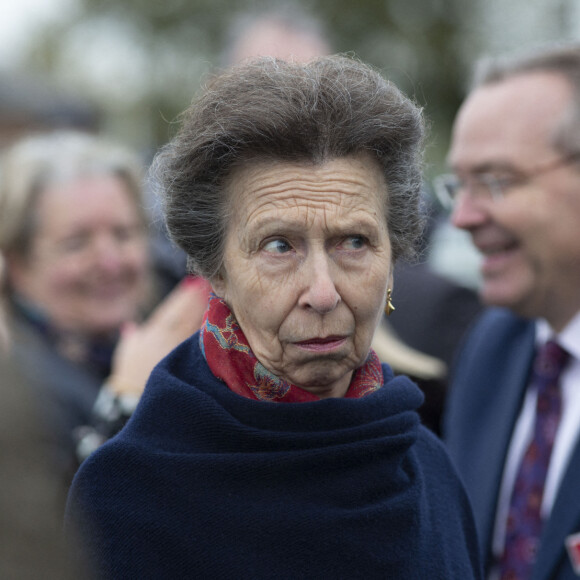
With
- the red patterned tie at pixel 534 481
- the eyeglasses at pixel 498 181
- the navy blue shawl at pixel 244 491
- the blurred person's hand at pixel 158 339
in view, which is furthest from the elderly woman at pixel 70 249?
the red patterned tie at pixel 534 481

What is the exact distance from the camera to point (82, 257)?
158 inches

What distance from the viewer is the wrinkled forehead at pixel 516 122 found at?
3402 mm

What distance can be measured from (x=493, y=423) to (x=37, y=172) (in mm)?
2506

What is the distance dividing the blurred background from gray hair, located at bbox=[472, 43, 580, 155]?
19004 mm

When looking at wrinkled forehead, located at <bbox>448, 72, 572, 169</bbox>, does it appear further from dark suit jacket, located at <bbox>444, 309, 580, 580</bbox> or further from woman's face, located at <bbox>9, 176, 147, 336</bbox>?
woman's face, located at <bbox>9, 176, 147, 336</bbox>

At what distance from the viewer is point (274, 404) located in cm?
207

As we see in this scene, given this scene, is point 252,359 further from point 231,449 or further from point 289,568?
point 289,568

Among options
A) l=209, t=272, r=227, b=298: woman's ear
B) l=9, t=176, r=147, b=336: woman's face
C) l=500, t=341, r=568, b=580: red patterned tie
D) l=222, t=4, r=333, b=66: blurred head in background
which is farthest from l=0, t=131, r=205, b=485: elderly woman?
l=500, t=341, r=568, b=580: red patterned tie

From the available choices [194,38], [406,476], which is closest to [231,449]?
[406,476]

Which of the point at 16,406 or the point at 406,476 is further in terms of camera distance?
the point at 406,476

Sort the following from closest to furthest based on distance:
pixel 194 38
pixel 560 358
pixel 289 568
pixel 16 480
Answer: pixel 16 480, pixel 289 568, pixel 560 358, pixel 194 38

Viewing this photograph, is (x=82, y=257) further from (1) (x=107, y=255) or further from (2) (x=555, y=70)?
(2) (x=555, y=70)

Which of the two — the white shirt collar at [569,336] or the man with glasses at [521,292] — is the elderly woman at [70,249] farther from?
the white shirt collar at [569,336]

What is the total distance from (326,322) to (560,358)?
165 centimetres
